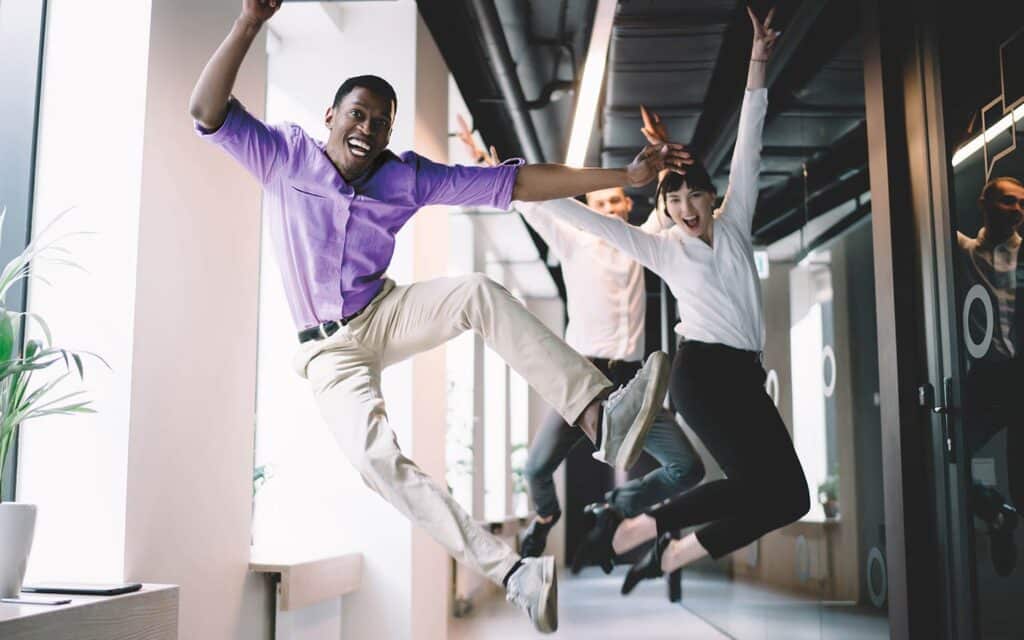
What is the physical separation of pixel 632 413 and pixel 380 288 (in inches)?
35.8

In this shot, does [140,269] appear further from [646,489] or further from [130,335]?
[646,489]

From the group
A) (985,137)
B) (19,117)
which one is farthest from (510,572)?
(19,117)

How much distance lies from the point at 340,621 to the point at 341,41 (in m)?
3.10

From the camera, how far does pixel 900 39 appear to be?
3.64 metres

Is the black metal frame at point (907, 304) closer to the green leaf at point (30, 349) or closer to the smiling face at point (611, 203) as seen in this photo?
the smiling face at point (611, 203)

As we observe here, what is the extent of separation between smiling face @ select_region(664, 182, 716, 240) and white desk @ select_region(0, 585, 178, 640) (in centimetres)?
209

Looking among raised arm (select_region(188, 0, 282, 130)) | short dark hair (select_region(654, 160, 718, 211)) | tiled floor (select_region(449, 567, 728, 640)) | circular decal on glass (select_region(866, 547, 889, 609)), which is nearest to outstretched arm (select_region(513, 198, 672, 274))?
short dark hair (select_region(654, 160, 718, 211))

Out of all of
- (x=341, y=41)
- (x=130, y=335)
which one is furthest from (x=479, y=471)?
(x=130, y=335)

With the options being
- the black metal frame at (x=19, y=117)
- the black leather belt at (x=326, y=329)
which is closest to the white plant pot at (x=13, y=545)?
the black metal frame at (x=19, y=117)

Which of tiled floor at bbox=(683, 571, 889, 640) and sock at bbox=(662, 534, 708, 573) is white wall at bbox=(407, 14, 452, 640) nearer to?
tiled floor at bbox=(683, 571, 889, 640)

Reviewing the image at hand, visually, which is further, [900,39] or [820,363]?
[820,363]

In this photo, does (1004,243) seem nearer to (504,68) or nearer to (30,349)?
(30,349)

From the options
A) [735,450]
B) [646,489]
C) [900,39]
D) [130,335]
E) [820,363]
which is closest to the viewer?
[735,450]

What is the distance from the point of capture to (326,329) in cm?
306
